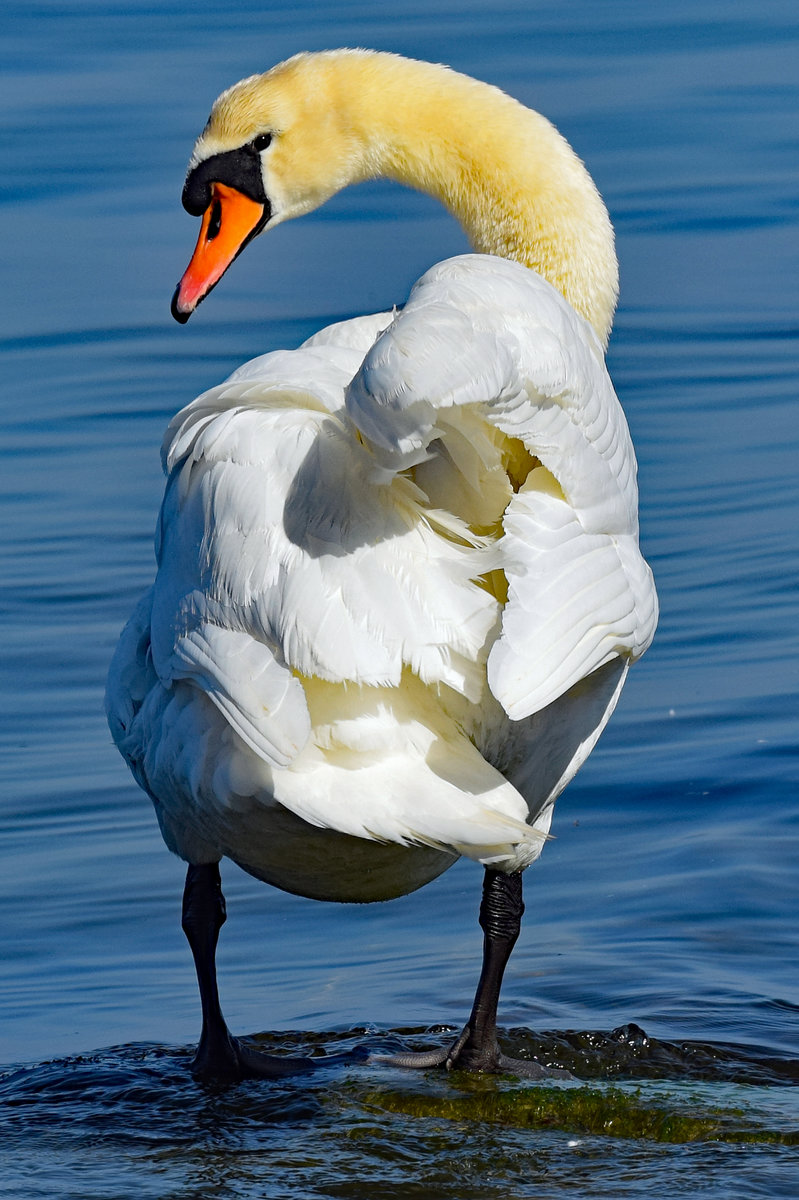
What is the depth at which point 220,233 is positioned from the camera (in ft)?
21.2

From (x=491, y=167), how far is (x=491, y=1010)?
2.42 meters

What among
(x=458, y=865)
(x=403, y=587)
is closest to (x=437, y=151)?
(x=403, y=587)

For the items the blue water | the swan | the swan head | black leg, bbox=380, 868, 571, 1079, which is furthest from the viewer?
the swan head

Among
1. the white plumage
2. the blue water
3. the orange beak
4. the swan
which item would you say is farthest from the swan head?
the blue water

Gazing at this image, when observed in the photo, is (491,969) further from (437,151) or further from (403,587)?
(437,151)

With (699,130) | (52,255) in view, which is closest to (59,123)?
(52,255)

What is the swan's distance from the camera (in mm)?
4105

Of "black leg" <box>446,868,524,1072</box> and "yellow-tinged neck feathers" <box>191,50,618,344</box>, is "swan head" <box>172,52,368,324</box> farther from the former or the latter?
"black leg" <box>446,868,524,1072</box>

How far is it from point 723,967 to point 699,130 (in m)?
12.8

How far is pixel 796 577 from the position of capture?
943 centimetres

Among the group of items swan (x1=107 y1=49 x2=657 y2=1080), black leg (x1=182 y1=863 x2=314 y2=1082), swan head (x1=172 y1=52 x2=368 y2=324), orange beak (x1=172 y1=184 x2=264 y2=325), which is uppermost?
swan head (x1=172 y1=52 x2=368 y2=324)

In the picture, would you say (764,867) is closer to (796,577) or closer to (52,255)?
(796,577)

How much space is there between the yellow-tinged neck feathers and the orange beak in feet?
0.30

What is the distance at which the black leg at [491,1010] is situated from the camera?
16.8ft
